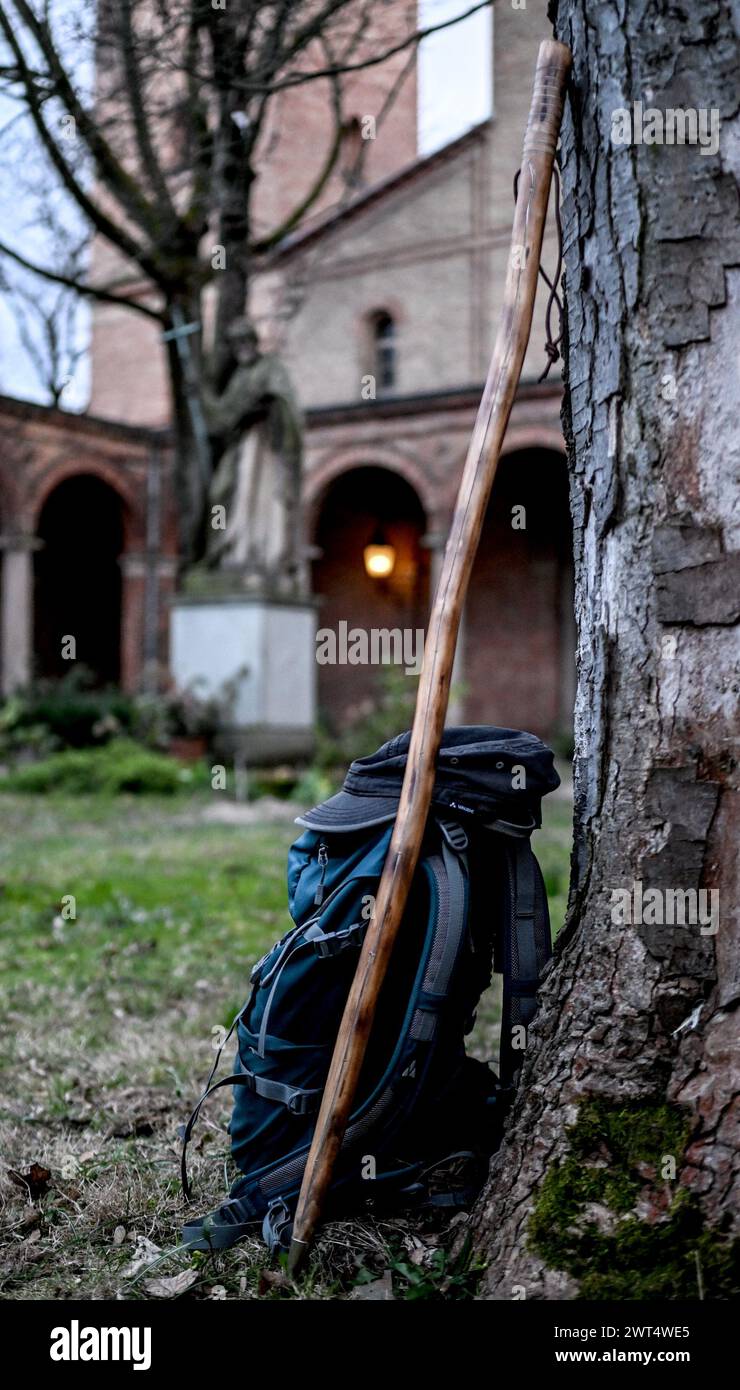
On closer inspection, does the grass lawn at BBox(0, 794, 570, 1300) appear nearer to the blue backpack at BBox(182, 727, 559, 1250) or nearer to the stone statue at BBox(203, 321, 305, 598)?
the blue backpack at BBox(182, 727, 559, 1250)

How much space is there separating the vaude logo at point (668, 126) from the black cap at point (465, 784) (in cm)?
97

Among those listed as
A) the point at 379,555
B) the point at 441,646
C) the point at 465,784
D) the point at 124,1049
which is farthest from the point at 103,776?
the point at 379,555

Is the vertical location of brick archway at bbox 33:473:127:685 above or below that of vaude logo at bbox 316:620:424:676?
above

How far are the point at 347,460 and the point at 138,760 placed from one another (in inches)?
420

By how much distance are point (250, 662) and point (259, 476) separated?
1825 mm

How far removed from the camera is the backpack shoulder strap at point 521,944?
2049 millimetres

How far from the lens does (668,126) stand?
1.83m

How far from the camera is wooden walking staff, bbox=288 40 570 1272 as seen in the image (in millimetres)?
1912

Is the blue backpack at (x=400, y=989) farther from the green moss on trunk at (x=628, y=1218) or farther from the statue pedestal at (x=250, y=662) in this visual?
the statue pedestal at (x=250, y=662)
